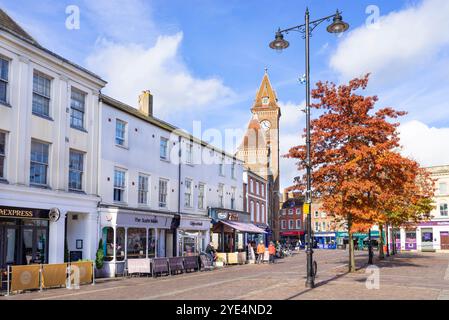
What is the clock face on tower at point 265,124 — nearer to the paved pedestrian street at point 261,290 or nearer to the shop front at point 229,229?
the shop front at point 229,229

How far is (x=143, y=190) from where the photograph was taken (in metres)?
27.3

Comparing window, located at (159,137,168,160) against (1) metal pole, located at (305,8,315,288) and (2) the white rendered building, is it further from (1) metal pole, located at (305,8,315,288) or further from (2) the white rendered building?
(1) metal pole, located at (305,8,315,288)

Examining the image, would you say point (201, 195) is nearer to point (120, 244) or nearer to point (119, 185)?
point (119, 185)

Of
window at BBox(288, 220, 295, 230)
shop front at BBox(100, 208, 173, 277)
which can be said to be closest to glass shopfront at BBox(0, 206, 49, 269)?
shop front at BBox(100, 208, 173, 277)

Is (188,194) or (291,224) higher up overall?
(188,194)

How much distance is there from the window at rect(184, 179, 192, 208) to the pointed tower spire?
158 feet

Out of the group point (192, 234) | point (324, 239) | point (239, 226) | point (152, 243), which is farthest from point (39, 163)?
point (324, 239)

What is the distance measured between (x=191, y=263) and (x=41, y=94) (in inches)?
469

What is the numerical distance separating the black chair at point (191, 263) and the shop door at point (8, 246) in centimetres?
929

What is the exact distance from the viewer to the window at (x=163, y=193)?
→ 95.7ft

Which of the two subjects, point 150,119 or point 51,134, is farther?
point 150,119

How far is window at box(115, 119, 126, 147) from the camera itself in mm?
25284

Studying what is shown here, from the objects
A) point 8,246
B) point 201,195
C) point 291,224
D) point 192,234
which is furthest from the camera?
point 291,224
